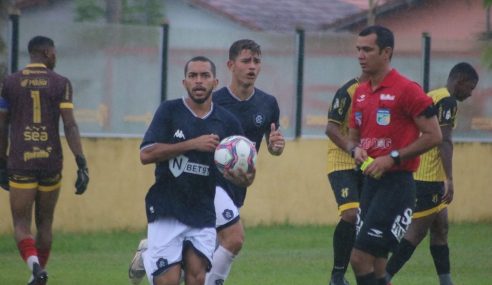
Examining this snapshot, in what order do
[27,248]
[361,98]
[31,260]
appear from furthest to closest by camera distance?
[27,248], [31,260], [361,98]

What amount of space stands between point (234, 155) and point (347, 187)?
3025 mm

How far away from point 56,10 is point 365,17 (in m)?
7.50

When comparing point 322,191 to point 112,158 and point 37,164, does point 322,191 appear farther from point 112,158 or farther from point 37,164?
point 37,164

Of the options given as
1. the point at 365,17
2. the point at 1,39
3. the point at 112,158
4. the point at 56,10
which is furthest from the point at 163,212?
the point at 56,10

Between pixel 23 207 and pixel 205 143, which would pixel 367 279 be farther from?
pixel 23 207

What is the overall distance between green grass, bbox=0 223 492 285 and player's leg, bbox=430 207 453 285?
0.65 meters

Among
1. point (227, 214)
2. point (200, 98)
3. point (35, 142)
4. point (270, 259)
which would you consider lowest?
point (270, 259)

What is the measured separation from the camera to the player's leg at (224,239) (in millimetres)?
11047

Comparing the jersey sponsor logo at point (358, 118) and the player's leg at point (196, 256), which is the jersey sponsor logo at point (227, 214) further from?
the jersey sponsor logo at point (358, 118)

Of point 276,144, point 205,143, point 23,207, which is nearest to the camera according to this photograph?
point 205,143

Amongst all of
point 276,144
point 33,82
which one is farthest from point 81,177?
point 276,144

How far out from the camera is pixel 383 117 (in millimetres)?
10109

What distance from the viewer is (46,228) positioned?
41.6ft

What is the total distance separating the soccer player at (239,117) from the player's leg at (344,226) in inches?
44.2
